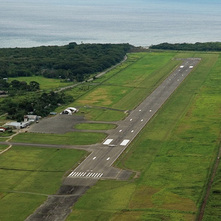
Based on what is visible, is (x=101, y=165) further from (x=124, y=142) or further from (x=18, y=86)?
(x=18, y=86)

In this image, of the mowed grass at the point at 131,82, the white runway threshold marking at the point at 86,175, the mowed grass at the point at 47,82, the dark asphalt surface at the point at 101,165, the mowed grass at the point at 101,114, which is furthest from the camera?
the mowed grass at the point at 47,82

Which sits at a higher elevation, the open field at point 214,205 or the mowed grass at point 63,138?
the mowed grass at point 63,138

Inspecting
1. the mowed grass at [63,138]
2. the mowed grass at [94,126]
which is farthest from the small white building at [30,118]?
the mowed grass at [94,126]

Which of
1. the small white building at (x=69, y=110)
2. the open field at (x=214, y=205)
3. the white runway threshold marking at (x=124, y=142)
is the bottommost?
the open field at (x=214, y=205)

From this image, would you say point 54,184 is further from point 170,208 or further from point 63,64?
point 63,64

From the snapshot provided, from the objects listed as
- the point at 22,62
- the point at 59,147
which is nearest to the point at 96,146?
the point at 59,147

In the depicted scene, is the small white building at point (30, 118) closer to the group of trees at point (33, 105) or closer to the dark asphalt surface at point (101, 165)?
the group of trees at point (33, 105)

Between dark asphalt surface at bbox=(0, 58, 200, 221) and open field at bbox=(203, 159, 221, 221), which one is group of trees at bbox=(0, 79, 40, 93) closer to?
dark asphalt surface at bbox=(0, 58, 200, 221)
